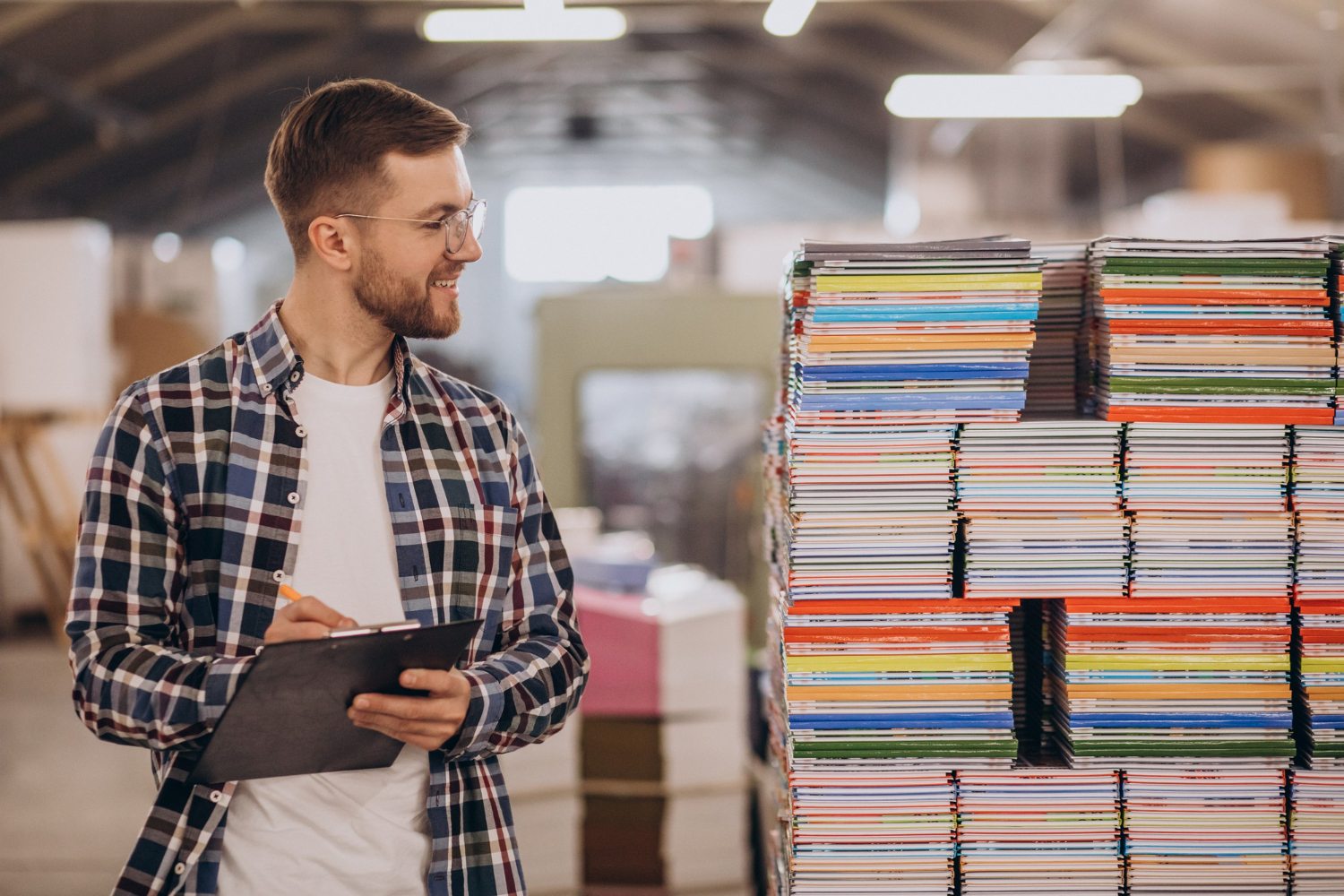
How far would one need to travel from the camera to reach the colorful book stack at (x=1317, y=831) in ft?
6.03

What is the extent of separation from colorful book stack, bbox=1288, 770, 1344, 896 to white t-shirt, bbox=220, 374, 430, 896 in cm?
134

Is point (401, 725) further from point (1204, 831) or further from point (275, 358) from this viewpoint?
point (1204, 831)

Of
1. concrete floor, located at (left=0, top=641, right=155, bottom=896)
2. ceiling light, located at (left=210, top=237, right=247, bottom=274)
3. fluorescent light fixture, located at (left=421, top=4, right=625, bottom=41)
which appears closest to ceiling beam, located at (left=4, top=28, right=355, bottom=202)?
ceiling light, located at (left=210, top=237, right=247, bottom=274)

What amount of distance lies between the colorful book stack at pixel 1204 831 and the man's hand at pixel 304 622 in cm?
124

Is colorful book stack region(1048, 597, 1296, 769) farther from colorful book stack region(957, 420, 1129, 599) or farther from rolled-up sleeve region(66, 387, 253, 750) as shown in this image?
rolled-up sleeve region(66, 387, 253, 750)

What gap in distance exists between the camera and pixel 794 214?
858 inches

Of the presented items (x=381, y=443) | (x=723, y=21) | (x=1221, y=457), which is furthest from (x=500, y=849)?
(x=723, y=21)

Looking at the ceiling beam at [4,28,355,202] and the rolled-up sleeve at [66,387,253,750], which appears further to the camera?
the ceiling beam at [4,28,355,202]

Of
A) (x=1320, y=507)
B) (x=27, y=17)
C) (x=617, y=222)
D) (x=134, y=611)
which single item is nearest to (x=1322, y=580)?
(x=1320, y=507)

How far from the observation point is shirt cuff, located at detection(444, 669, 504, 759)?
1.62 meters

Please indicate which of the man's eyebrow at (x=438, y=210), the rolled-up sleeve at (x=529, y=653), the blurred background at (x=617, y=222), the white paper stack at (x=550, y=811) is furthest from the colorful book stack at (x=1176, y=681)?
the white paper stack at (x=550, y=811)

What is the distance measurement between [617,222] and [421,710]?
18.7 metres

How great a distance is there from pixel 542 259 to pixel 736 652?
17.2m

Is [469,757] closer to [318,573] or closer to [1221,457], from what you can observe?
[318,573]
